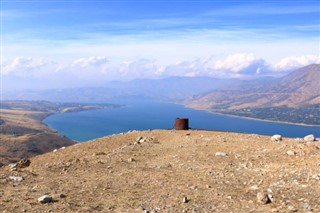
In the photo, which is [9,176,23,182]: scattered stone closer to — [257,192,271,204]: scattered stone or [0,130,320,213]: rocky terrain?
[0,130,320,213]: rocky terrain

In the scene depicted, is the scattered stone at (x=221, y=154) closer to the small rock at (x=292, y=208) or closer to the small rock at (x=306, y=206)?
the small rock at (x=306, y=206)

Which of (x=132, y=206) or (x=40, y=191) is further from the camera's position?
(x=40, y=191)

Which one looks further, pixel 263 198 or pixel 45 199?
pixel 263 198

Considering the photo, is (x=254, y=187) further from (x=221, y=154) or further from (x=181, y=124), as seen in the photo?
(x=181, y=124)

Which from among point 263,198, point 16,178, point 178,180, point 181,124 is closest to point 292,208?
point 263,198

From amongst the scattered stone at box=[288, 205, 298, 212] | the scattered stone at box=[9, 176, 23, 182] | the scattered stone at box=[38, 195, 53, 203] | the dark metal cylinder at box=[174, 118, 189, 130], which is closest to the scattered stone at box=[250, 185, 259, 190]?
the scattered stone at box=[288, 205, 298, 212]

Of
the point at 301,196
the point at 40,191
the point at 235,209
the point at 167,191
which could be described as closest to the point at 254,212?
the point at 235,209

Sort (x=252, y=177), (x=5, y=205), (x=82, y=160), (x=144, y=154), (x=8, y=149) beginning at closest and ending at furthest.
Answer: (x=5, y=205) → (x=252, y=177) → (x=82, y=160) → (x=144, y=154) → (x=8, y=149)

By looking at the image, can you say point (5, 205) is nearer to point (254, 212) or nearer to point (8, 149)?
point (254, 212)
